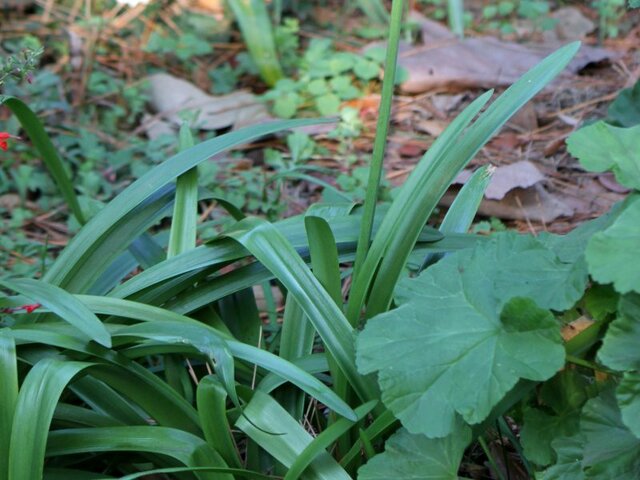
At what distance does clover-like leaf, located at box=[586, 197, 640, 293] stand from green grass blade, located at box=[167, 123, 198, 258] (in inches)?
35.4

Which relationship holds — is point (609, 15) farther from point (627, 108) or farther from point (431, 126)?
point (627, 108)

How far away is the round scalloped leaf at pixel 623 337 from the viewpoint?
47.8 inches

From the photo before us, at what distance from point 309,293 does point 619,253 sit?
0.56 meters

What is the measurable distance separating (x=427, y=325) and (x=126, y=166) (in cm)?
192

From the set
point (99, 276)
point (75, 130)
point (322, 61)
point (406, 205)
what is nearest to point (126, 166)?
point (75, 130)

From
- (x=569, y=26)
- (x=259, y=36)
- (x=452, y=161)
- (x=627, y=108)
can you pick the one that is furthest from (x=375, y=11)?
(x=452, y=161)

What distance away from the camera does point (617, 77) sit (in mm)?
3250

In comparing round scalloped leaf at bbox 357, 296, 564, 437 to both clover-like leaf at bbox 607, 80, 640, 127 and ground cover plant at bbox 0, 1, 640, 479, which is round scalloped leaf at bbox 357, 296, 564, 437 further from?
clover-like leaf at bbox 607, 80, 640, 127

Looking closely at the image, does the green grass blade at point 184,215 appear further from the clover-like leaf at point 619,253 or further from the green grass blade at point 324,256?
the clover-like leaf at point 619,253

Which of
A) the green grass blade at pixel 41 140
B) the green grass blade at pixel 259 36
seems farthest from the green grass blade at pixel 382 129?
the green grass blade at pixel 259 36

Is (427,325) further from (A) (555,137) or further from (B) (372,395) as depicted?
(A) (555,137)

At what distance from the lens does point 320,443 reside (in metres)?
1.40

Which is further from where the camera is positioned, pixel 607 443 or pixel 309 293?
pixel 309 293

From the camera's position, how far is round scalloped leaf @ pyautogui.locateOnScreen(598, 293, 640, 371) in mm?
1215
